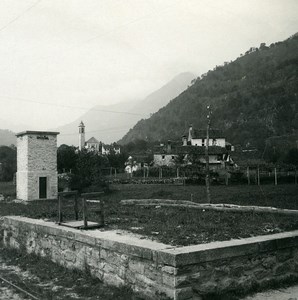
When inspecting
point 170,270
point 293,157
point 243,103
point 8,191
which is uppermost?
point 243,103

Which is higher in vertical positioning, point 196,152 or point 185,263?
point 196,152

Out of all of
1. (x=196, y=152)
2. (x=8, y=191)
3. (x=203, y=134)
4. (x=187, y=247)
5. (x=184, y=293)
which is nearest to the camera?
(x=184, y=293)

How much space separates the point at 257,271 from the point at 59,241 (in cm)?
472

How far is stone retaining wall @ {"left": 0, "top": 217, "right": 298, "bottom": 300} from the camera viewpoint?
571cm

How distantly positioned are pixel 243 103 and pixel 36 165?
324 feet

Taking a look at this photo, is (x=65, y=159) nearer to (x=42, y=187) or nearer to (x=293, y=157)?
(x=42, y=187)

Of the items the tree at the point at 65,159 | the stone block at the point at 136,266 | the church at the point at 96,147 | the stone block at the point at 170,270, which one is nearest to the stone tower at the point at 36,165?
the church at the point at 96,147

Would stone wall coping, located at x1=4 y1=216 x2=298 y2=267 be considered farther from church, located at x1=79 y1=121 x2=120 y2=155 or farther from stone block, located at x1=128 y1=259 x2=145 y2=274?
church, located at x1=79 y1=121 x2=120 y2=155

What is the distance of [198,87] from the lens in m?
156

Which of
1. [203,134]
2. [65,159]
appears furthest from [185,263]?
[203,134]

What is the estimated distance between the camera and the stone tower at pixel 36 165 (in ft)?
85.4

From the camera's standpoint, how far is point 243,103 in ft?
383

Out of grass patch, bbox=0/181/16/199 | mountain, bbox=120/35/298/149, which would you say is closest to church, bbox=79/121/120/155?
grass patch, bbox=0/181/16/199

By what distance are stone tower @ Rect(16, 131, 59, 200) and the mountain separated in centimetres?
4759
